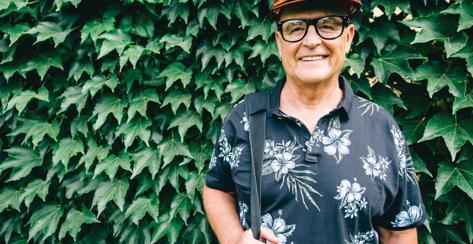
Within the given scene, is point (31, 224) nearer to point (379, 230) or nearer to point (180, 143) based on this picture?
point (180, 143)

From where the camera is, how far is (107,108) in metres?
2.72

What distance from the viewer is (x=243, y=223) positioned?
6.56 ft

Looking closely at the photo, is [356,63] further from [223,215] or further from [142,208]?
[142,208]

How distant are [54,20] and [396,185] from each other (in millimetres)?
2240

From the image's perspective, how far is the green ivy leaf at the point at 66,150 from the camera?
2820 millimetres

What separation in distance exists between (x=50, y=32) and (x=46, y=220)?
4.01ft

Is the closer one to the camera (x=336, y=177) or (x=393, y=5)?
(x=336, y=177)

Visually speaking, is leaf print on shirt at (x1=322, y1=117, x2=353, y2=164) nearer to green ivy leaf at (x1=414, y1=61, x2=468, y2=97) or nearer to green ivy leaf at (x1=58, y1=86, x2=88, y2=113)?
green ivy leaf at (x1=414, y1=61, x2=468, y2=97)

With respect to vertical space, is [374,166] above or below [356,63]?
below

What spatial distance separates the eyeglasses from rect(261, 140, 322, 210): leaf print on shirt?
0.43 m

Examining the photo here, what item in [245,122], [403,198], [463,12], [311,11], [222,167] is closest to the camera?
[311,11]

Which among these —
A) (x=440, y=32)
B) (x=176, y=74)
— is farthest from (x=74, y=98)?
(x=440, y=32)

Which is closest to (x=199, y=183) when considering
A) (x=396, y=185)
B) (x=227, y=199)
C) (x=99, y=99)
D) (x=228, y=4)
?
(x=227, y=199)

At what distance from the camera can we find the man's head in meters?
1.73
